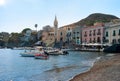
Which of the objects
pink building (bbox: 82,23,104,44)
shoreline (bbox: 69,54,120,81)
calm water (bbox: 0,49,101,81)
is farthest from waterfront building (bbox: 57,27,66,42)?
shoreline (bbox: 69,54,120,81)

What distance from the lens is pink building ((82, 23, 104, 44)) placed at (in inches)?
4622

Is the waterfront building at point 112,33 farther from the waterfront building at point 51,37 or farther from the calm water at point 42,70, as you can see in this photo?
the waterfront building at point 51,37

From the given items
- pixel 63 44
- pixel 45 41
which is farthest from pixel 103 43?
pixel 45 41

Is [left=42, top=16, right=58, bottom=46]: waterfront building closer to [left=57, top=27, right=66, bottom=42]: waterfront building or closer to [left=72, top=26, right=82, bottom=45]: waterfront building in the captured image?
[left=57, top=27, right=66, bottom=42]: waterfront building

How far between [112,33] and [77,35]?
35895 mm

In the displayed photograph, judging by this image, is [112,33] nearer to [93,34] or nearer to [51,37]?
[93,34]

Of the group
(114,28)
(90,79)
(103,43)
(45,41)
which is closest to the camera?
(90,79)

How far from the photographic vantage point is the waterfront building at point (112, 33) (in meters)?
104

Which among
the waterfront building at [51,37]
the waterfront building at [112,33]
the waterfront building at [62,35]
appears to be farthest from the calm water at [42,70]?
the waterfront building at [51,37]

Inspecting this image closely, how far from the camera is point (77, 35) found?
142 meters

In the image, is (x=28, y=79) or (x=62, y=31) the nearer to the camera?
(x=28, y=79)

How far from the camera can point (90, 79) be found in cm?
2419

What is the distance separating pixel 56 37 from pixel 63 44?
10.6 metres

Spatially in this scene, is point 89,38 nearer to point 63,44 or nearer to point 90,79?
point 63,44
